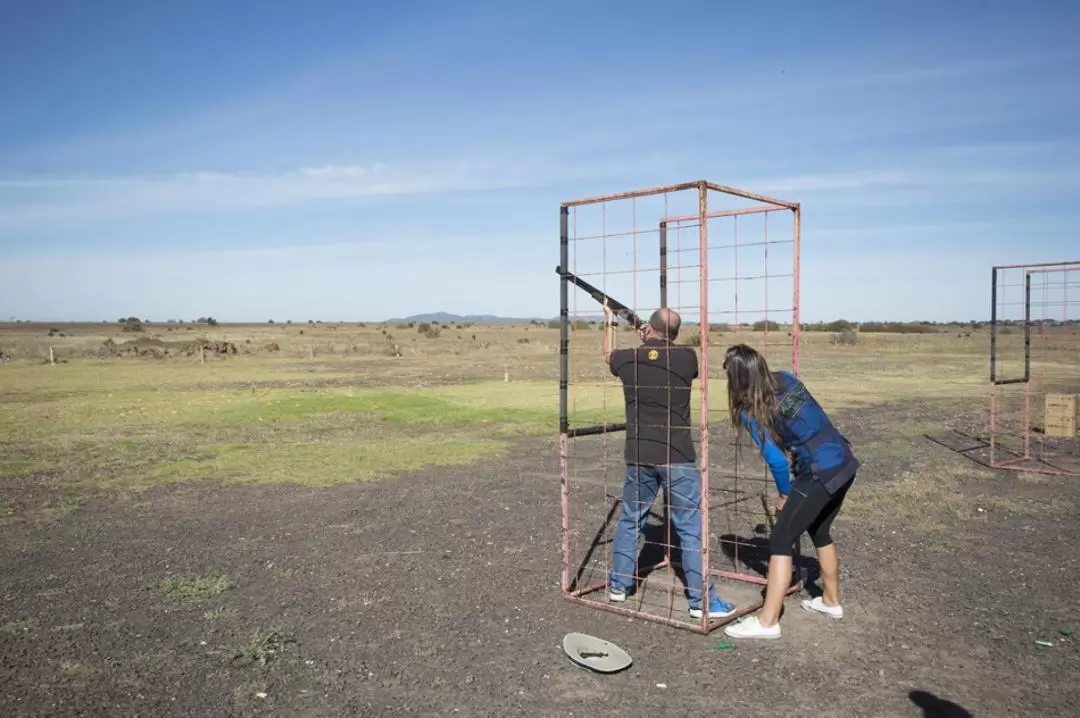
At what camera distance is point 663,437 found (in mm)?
5621

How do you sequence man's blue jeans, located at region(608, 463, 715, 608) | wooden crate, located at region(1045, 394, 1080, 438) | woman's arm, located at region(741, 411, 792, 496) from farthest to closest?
wooden crate, located at region(1045, 394, 1080, 438) → man's blue jeans, located at region(608, 463, 715, 608) → woman's arm, located at region(741, 411, 792, 496)

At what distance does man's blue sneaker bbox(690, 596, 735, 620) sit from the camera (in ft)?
18.7

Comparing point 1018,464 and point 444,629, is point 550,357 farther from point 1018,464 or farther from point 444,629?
point 444,629

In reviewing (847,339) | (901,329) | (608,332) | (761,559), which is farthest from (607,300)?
(901,329)

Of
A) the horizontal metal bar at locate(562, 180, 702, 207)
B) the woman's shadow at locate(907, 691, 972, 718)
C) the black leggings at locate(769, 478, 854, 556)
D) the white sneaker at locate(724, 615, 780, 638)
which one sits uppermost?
the horizontal metal bar at locate(562, 180, 702, 207)

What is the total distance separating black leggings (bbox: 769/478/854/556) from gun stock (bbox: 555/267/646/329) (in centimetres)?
167

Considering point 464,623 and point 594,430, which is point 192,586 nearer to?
point 464,623

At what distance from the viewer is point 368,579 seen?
A: 682cm

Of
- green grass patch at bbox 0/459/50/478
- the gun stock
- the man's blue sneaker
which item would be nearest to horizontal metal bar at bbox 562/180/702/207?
the gun stock

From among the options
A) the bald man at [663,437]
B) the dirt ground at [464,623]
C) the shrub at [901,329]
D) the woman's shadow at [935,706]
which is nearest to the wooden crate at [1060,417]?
the dirt ground at [464,623]

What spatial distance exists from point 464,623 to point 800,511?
257 centimetres

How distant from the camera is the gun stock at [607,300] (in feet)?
19.4

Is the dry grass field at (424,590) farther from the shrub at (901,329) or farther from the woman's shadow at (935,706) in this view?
the shrub at (901,329)

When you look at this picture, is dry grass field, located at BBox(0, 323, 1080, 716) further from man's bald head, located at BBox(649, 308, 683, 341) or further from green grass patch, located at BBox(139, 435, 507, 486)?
man's bald head, located at BBox(649, 308, 683, 341)
